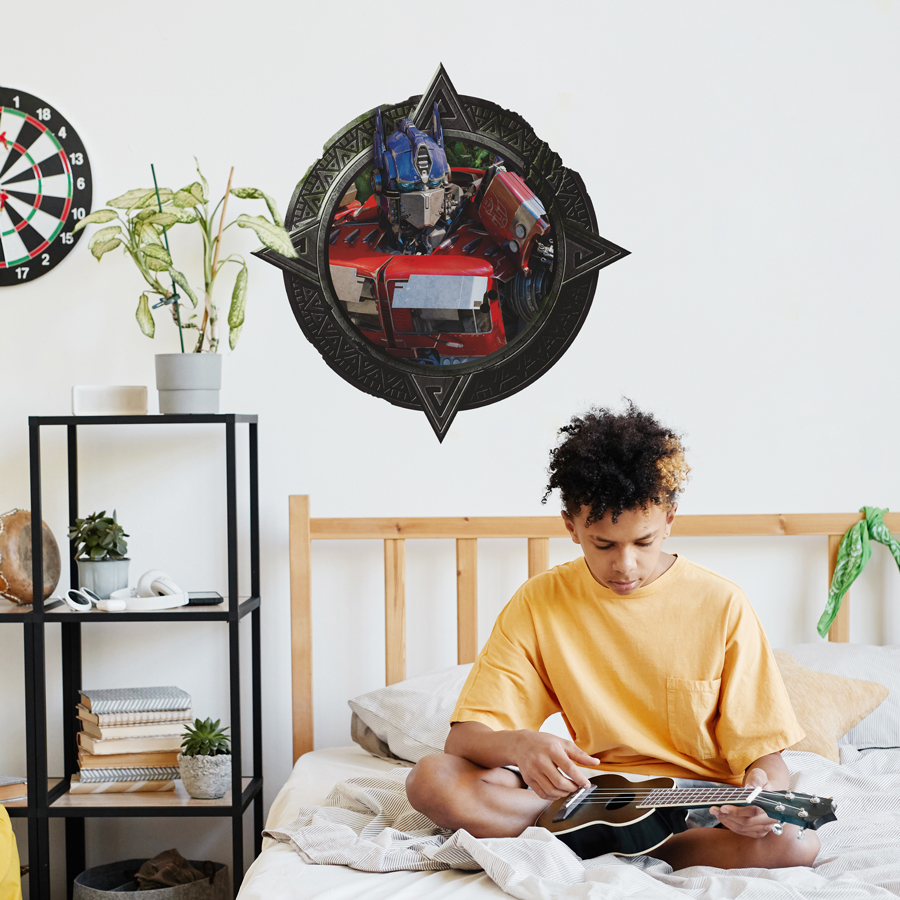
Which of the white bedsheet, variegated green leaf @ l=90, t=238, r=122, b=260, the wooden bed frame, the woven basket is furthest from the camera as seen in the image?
the wooden bed frame

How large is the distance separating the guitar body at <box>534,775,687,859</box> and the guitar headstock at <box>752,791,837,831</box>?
0.38 ft

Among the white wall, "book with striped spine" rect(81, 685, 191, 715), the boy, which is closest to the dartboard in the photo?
the white wall

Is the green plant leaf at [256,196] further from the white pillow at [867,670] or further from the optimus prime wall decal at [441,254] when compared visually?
the white pillow at [867,670]

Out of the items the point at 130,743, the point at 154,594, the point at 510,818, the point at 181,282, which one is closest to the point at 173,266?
the point at 181,282

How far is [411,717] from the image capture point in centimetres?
169

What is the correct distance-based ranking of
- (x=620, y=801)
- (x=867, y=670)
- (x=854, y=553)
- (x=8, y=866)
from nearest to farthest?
(x=620, y=801)
(x=8, y=866)
(x=867, y=670)
(x=854, y=553)

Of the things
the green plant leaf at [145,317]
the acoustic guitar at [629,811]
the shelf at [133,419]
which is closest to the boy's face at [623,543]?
the acoustic guitar at [629,811]

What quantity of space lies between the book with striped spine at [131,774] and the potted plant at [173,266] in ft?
2.28

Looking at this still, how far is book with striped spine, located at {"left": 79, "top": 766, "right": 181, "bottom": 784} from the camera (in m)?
1.79

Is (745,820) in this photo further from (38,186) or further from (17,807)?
(38,186)

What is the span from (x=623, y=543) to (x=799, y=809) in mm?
372

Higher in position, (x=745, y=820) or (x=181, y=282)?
(x=181, y=282)

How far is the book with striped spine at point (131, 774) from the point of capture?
1794mm

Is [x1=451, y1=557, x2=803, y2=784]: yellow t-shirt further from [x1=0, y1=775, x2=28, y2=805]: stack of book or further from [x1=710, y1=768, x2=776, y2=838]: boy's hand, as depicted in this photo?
[x1=0, y1=775, x2=28, y2=805]: stack of book
